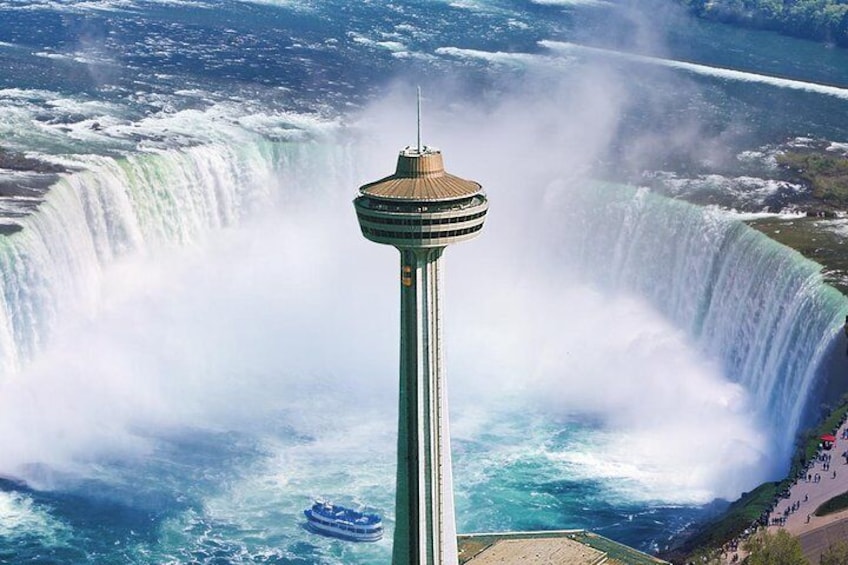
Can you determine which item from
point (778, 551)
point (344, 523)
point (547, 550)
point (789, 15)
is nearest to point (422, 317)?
point (547, 550)

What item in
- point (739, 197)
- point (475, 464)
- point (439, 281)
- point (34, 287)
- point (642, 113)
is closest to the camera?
point (439, 281)

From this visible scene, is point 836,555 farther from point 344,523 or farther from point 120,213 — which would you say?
point 120,213

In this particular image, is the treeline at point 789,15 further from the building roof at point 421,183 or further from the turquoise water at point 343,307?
the building roof at point 421,183

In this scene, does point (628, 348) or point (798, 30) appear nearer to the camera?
point (628, 348)

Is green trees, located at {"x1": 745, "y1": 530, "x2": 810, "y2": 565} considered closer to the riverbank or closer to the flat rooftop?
the riverbank

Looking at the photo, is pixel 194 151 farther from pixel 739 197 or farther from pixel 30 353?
pixel 739 197

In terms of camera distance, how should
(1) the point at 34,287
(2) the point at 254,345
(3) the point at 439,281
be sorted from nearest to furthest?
1. (3) the point at 439,281
2. (1) the point at 34,287
3. (2) the point at 254,345

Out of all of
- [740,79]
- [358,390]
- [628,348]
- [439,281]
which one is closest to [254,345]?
[358,390]
